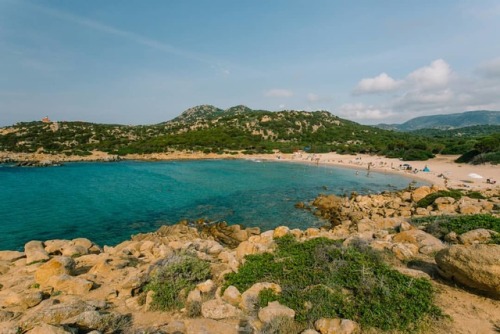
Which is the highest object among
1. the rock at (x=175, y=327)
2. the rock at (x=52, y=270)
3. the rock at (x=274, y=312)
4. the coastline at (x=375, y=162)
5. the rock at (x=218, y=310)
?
the rock at (x=274, y=312)

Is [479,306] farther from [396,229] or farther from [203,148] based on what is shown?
[203,148]

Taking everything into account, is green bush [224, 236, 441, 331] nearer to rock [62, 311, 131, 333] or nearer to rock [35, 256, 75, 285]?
rock [62, 311, 131, 333]

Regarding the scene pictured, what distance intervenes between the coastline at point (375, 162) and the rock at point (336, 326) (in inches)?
1217

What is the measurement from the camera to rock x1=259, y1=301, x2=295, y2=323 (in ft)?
21.7

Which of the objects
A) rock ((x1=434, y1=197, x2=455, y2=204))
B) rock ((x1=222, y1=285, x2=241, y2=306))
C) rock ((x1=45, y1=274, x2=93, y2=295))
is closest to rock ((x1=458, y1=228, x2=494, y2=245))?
rock ((x1=222, y1=285, x2=241, y2=306))

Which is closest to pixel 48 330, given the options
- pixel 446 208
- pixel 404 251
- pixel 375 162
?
pixel 404 251

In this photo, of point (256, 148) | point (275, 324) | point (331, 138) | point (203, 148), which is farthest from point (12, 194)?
point (331, 138)

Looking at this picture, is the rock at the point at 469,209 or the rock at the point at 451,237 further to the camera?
the rock at the point at 469,209

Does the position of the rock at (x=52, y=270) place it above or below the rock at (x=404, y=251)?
below

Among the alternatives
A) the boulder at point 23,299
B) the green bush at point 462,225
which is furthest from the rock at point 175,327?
the green bush at point 462,225

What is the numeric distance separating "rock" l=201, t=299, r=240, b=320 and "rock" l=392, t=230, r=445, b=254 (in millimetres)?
7407

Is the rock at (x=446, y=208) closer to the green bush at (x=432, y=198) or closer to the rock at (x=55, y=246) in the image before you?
the green bush at (x=432, y=198)

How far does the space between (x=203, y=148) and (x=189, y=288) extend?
75.1 m

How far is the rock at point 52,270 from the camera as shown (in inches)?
369
